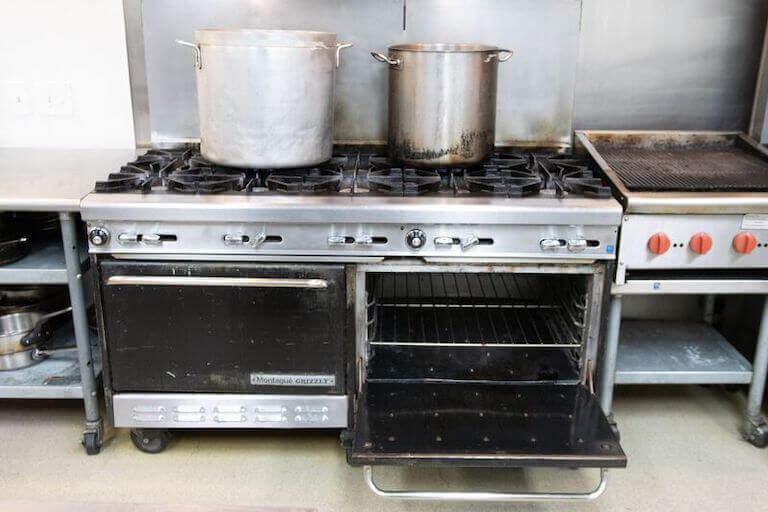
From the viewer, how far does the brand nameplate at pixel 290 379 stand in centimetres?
189

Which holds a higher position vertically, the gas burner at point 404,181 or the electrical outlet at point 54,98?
the electrical outlet at point 54,98

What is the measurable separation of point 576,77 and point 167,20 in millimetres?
1295

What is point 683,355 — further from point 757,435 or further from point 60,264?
point 60,264

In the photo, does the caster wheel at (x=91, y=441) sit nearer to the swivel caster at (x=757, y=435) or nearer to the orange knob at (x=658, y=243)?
the orange knob at (x=658, y=243)

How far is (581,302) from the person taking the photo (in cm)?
195

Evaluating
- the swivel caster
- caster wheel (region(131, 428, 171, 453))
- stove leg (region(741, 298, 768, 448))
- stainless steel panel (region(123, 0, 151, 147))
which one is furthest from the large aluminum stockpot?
the swivel caster

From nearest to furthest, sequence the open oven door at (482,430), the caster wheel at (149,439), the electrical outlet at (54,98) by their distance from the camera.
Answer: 1. the open oven door at (482,430)
2. the caster wheel at (149,439)
3. the electrical outlet at (54,98)

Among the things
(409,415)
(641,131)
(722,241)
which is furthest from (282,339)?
(641,131)

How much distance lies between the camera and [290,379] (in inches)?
74.4

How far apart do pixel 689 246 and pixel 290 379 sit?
41.9 inches

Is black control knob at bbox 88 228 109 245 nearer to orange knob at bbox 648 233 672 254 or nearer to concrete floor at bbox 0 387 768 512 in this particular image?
concrete floor at bbox 0 387 768 512

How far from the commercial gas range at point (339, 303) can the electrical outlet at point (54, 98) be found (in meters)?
0.56

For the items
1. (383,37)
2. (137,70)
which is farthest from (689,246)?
(137,70)

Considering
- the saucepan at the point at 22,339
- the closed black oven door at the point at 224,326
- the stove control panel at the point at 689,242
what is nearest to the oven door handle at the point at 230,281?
the closed black oven door at the point at 224,326
